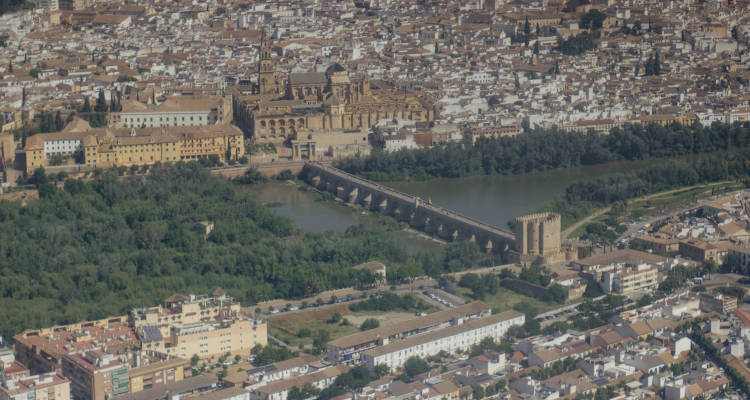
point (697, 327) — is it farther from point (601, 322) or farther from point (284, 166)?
point (284, 166)

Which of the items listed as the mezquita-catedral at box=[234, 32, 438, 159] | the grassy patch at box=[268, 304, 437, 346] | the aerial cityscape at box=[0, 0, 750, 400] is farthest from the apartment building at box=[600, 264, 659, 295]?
the mezquita-catedral at box=[234, 32, 438, 159]

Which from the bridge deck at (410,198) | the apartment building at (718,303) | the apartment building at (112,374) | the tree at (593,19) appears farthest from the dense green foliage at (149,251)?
the tree at (593,19)

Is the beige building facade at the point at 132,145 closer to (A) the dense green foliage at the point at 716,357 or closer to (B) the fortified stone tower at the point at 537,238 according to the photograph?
(B) the fortified stone tower at the point at 537,238

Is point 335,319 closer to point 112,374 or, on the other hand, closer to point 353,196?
point 112,374

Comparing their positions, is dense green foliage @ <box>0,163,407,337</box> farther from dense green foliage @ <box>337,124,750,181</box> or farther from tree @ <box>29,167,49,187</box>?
dense green foliage @ <box>337,124,750,181</box>

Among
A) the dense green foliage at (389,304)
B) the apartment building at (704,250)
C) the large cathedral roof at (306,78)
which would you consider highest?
the large cathedral roof at (306,78)

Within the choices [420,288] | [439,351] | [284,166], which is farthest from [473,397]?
[284,166]

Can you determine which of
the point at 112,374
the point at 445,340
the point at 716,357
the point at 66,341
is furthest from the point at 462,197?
the point at 112,374
